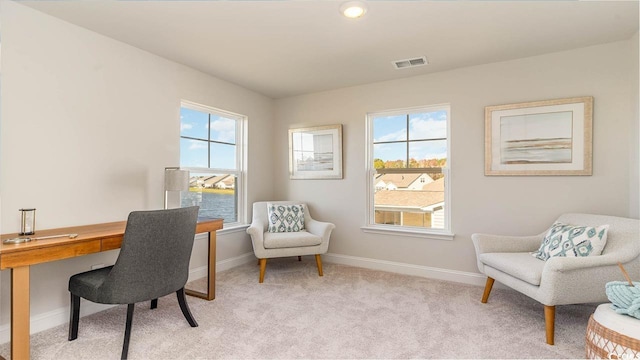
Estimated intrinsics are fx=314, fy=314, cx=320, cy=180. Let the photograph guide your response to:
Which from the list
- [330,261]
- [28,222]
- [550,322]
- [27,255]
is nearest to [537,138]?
[550,322]

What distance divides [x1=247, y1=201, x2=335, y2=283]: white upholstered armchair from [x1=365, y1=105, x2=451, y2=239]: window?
695 millimetres

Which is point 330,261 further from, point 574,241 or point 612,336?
point 612,336

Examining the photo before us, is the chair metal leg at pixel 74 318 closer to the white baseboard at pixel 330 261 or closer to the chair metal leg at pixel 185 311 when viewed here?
the white baseboard at pixel 330 261

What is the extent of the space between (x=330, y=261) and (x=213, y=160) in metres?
1.95

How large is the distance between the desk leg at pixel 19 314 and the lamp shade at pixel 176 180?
119cm

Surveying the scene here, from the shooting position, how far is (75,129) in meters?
2.43

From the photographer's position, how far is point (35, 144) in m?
2.22

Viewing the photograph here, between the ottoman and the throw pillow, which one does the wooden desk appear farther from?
the throw pillow

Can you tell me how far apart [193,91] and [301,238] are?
1.97 metres

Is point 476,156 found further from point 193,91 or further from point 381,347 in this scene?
point 193,91

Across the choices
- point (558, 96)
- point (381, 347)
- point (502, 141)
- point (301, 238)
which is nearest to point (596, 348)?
point (381, 347)

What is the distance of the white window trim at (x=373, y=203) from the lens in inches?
135

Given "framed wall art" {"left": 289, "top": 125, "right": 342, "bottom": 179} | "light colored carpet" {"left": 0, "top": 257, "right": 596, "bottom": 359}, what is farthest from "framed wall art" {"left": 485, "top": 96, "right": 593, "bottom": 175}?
"framed wall art" {"left": 289, "top": 125, "right": 342, "bottom": 179}

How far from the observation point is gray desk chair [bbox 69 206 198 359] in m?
1.88
